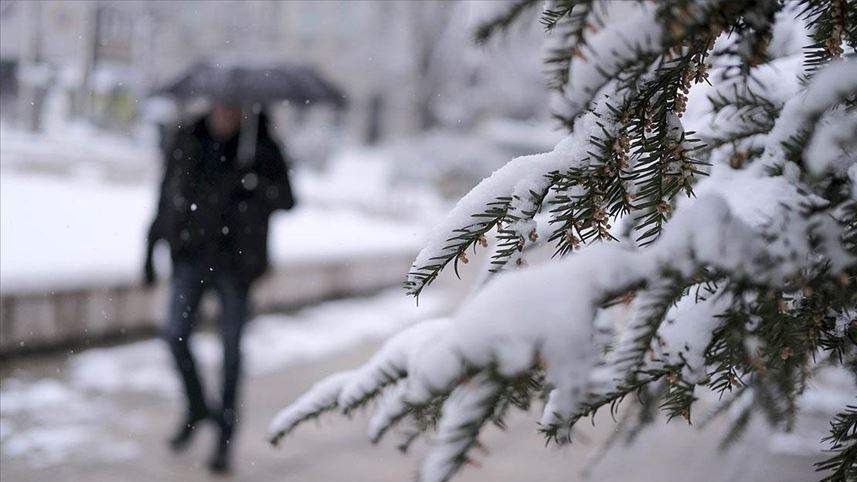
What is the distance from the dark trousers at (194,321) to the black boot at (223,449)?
0.18 feet

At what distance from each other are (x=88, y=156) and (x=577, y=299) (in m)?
→ 17.1

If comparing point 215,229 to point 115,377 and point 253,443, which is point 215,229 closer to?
point 253,443

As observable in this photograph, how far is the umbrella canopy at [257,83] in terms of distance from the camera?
6570 millimetres

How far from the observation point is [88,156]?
16625mm

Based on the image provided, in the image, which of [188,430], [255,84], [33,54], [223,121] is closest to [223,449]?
[188,430]

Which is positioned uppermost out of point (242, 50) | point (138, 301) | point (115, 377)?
point (138, 301)

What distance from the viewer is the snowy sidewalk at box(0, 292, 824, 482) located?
12.8 feet

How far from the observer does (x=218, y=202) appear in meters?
4.31

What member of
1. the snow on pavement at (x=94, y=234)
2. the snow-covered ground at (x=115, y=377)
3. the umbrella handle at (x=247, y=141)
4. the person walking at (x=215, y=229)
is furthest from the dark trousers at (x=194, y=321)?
the snow on pavement at (x=94, y=234)

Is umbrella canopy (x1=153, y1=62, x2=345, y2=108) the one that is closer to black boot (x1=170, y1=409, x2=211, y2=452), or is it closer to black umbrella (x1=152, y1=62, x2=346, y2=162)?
A: black umbrella (x1=152, y1=62, x2=346, y2=162)

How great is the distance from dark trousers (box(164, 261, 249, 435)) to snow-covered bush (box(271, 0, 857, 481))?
8.74ft

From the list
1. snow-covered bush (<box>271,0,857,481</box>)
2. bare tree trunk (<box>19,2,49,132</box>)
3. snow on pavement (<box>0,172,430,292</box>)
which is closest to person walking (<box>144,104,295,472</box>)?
snow on pavement (<box>0,172,430,292</box>)

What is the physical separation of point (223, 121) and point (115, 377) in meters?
1.94

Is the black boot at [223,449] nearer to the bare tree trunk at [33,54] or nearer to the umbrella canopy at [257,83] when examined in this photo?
the umbrella canopy at [257,83]
